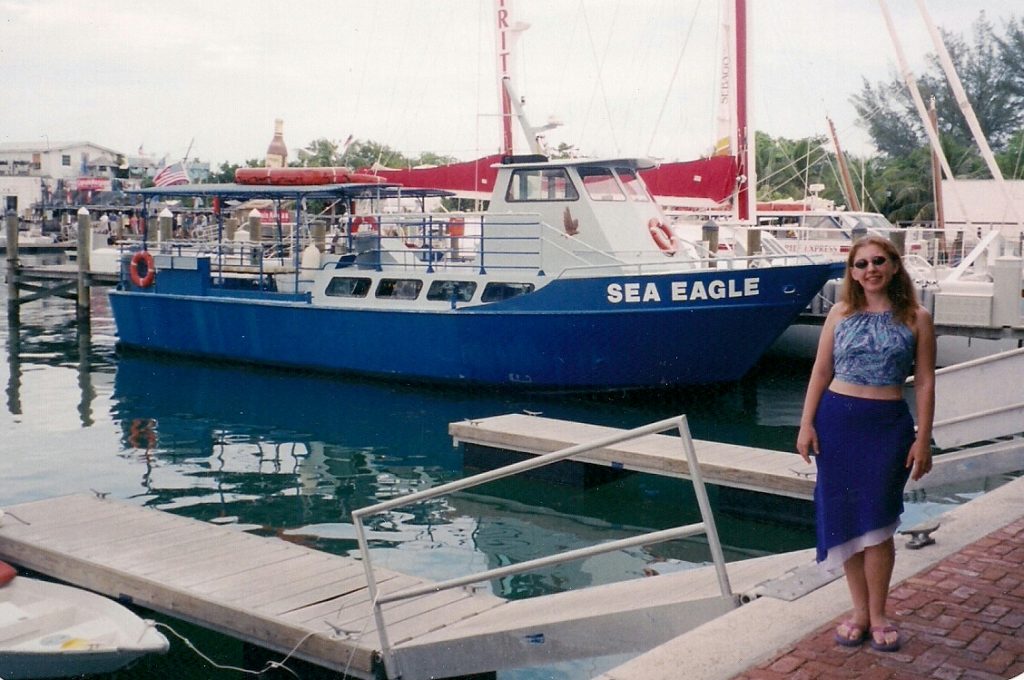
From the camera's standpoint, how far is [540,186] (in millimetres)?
17688

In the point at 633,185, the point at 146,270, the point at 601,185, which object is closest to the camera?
the point at 601,185

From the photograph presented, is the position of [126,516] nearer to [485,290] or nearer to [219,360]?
[485,290]

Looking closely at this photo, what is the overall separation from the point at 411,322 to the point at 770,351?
7006 millimetres

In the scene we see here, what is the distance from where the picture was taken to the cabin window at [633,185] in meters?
17.7

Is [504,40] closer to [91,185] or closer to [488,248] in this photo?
[488,248]

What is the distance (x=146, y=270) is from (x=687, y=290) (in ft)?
39.1

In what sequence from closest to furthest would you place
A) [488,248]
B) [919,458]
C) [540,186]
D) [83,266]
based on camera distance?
1. [919,458]
2. [540,186]
3. [488,248]
4. [83,266]

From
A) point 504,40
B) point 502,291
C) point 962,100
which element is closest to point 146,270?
point 504,40

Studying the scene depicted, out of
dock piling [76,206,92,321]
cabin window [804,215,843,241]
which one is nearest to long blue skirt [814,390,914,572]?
cabin window [804,215,843,241]

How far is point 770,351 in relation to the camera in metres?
20.5

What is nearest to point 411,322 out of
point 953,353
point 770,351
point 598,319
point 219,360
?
point 598,319

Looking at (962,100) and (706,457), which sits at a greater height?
(962,100)

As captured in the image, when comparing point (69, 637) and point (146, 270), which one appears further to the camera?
point (146, 270)

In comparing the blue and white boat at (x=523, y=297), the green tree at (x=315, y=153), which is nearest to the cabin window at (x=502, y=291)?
the blue and white boat at (x=523, y=297)
